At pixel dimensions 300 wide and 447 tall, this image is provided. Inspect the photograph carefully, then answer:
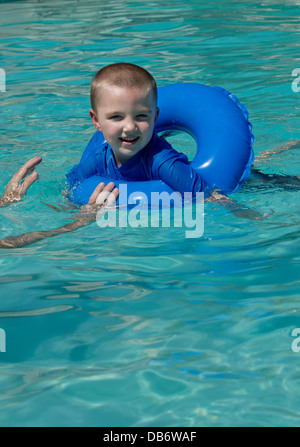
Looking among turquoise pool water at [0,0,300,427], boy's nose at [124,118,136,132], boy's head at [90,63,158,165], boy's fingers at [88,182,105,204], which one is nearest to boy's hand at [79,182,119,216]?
boy's fingers at [88,182,105,204]

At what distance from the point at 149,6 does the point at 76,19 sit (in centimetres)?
134

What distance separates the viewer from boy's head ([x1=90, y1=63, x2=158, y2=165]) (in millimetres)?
3492

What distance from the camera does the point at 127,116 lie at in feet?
11.6

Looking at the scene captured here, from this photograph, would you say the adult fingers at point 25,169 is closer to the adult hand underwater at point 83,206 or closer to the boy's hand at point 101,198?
the adult hand underwater at point 83,206

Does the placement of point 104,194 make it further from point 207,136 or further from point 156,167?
point 207,136

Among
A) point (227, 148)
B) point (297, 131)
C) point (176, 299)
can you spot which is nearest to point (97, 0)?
point (297, 131)

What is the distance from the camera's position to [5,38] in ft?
30.3

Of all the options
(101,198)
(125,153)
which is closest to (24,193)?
(101,198)

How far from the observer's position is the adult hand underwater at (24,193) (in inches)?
137

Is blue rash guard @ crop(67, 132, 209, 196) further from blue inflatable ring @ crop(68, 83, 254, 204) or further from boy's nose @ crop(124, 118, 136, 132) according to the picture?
boy's nose @ crop(124, 118, 136, 132)

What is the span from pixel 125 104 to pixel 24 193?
881 mm

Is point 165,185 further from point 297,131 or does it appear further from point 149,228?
point 297,131

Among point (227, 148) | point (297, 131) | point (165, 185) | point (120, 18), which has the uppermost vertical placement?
point (120, 18)

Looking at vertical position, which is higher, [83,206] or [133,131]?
[133,131]
